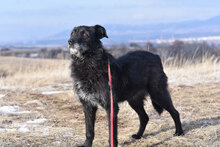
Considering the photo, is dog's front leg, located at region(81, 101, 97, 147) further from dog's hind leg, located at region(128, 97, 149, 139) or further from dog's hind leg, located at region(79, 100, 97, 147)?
dog's hind leg, located at region(128, 97, 149, 139)

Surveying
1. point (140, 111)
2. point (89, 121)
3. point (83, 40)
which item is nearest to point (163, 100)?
point (140, 111)

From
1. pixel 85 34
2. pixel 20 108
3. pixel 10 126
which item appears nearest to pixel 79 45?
pixel 85 34

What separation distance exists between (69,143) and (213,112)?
346 cm

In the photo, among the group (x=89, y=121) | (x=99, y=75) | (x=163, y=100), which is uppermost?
(x=99, y=75)

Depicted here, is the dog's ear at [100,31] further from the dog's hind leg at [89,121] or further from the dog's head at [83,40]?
the dog's hind leg at [89,121]

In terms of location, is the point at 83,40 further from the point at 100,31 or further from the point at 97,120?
the point at 97,120

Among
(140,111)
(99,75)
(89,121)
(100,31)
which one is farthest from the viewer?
(140,111)

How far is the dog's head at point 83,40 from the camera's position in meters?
4.16

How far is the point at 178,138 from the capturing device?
4.71m

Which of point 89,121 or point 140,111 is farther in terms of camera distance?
point 140,111

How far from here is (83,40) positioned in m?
4.23

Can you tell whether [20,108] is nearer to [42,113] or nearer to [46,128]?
[42,113]

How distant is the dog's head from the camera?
4.16m

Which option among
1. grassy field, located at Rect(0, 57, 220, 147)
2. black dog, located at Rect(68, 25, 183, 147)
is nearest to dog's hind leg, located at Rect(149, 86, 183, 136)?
black dog, located at Rect(68, 25, 183, 147)
